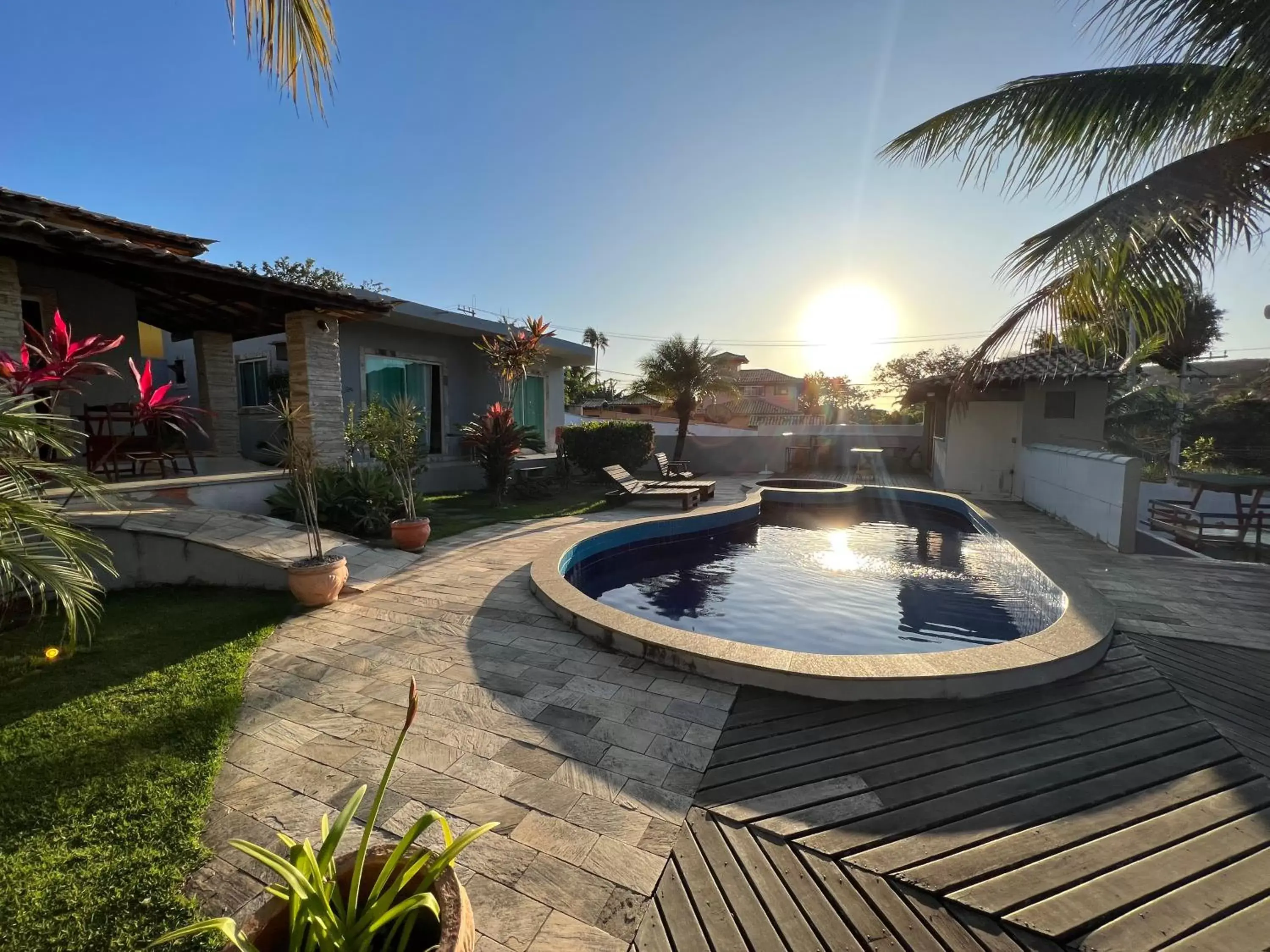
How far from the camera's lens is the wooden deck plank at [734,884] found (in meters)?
1.83

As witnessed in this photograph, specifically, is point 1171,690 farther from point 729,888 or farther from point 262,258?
point 262,258

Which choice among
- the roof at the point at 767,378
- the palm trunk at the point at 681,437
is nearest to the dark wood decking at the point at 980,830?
the palm trunk at the point at 681,437

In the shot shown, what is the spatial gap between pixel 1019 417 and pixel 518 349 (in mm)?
11269

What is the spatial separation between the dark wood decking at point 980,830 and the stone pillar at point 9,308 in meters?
8.32

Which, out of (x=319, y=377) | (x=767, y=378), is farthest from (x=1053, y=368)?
(x=767, y=378)

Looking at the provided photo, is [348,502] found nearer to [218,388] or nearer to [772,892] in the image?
[218,388]

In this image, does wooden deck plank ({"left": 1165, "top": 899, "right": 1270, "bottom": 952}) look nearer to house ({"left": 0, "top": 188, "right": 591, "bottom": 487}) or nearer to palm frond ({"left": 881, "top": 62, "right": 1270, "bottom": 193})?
palm frond ({"left": 881, "top": 62, "right": 1270, "bottom": 193})

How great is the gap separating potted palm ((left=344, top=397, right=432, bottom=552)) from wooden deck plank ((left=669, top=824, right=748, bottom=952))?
5.65m

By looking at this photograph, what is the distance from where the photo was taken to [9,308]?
5.89m

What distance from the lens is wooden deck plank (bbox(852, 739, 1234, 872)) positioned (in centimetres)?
214

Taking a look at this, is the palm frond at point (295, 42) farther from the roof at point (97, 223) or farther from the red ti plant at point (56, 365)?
the roof at point (97, 223)

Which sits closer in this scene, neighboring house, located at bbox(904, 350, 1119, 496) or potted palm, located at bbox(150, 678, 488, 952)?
potted palm, located at bbox(150, 678, 488, 952)

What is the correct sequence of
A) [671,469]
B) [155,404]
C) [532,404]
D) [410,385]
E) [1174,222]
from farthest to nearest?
[671,469], [532,404], [410,385], [155,404], [1174,222]

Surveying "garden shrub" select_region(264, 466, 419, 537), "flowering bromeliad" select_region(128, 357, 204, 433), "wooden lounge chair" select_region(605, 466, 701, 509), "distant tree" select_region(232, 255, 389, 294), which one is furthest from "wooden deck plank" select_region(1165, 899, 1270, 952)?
"distant tree" select_region(232, 255, 389, 294)
